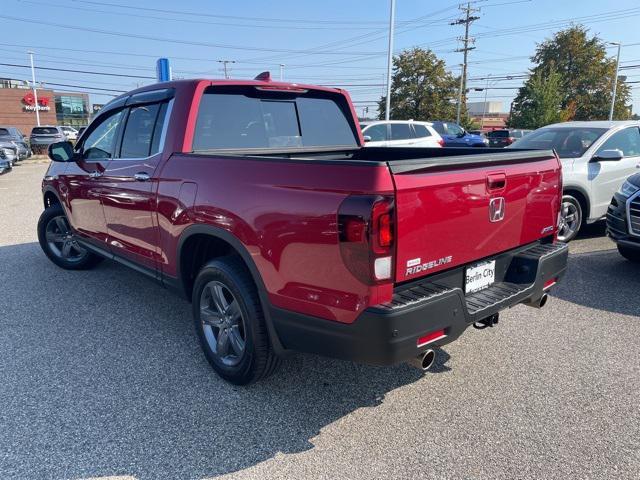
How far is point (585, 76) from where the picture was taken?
49.9 m

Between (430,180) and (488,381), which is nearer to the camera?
(430,180)

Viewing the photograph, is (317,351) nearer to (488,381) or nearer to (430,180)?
(430,180)

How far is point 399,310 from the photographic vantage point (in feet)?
7.41

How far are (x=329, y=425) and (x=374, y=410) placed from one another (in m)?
0.32

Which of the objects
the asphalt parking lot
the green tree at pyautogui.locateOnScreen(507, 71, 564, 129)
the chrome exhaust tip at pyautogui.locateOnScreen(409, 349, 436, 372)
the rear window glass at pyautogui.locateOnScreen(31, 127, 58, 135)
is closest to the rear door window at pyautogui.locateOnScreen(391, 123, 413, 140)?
the asphalt parking lot

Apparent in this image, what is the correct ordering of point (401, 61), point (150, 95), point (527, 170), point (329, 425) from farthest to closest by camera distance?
1. point (401, 61)
2. point (150, 95)
3. point (527, 170)
4. point (329, 425)

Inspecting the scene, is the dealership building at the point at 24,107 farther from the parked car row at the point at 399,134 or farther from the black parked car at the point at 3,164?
the parked car row at the point at 399,134

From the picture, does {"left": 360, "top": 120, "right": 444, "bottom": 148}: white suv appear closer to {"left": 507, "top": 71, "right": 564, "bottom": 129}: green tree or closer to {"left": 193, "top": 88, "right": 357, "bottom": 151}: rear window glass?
{"left": 193, "top": 88, "right": 357, "bottom": 151}: rear window glass

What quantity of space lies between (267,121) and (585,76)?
2217 inches

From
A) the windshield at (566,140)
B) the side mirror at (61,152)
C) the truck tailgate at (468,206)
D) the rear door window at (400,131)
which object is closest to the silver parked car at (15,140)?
the rear door window at (400,131)

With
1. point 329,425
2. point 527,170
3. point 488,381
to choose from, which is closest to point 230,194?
point 329,425

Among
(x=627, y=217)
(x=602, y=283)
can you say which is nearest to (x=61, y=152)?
(x=602, y=283)

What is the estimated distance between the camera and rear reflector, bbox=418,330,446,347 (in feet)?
7.89

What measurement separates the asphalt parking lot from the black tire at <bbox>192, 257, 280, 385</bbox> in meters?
0.16
